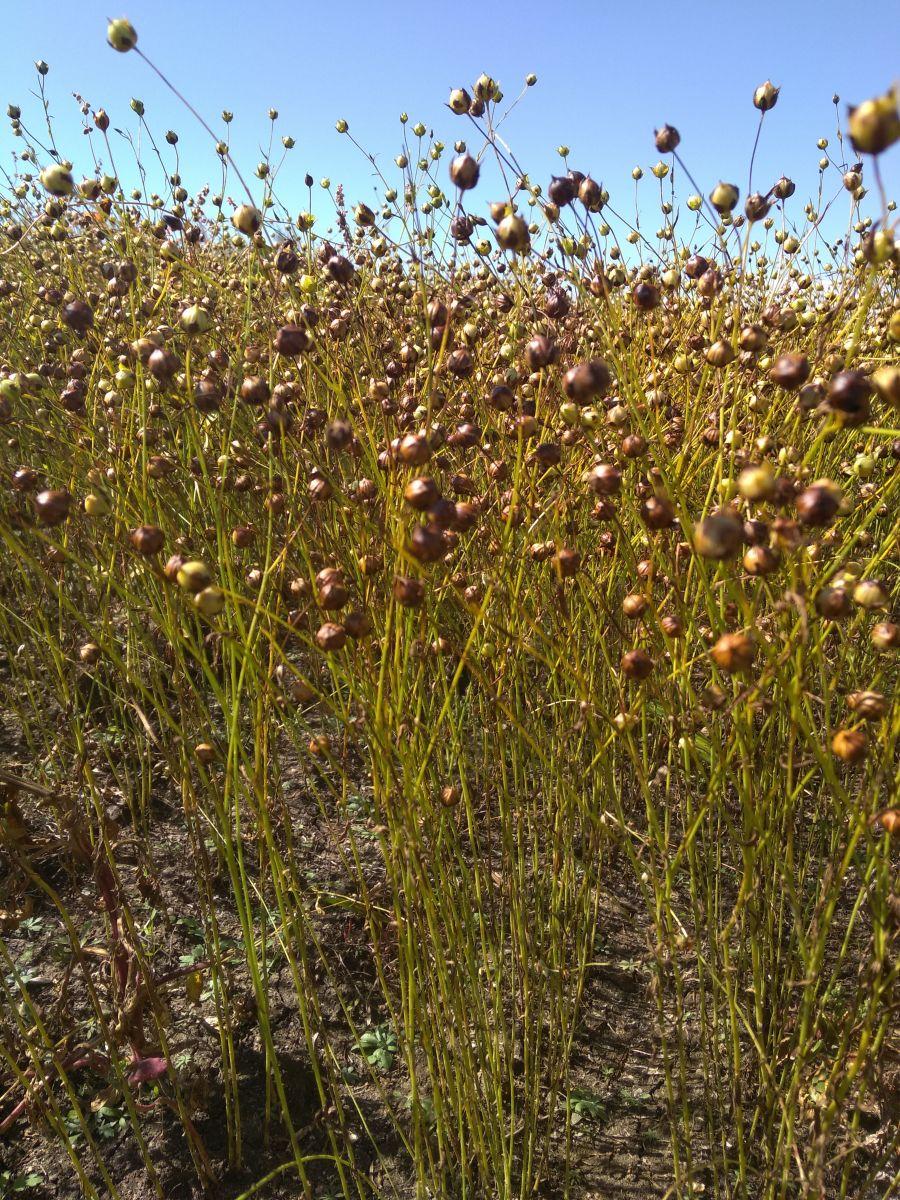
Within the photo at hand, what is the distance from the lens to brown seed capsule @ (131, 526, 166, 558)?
3.14ft

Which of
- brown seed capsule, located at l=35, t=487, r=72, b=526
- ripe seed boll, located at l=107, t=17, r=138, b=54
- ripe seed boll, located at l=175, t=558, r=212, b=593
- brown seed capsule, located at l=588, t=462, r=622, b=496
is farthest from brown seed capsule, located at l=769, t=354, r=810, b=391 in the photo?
ripe seed boll, located at l=107, t=17, r=138, b=54

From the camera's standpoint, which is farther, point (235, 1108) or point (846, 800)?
point (235, 1108)

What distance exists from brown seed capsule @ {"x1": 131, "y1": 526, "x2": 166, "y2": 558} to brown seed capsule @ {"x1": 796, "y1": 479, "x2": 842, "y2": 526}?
744mm

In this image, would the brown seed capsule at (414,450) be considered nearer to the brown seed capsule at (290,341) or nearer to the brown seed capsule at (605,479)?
the brown seed capsule at (605,479)

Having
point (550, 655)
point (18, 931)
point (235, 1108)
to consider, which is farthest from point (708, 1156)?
point (18, 931)

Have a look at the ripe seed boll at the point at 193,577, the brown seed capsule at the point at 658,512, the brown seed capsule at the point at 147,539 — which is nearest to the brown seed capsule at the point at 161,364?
the brown seed capsule at the point at 147,539

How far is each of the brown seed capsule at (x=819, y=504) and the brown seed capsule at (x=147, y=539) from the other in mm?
744

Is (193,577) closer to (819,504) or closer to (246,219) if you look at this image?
(819,504)

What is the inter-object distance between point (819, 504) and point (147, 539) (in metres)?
0.76

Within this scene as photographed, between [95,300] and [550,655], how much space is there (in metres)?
1.86

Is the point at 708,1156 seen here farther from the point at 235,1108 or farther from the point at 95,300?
the point at 95,300

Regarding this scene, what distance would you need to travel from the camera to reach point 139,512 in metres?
1.66

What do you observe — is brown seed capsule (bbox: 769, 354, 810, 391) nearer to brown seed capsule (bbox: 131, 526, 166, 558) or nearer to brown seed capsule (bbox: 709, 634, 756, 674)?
brown seed capsule (bbox: 709, 634, 756, 674)

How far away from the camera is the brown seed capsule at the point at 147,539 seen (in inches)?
37.7
